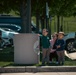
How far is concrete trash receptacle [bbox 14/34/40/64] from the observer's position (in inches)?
495

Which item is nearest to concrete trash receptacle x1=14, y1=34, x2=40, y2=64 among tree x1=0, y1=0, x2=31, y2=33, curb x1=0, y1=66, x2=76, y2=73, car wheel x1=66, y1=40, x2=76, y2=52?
curb x1=0, y1=66, x2=76, y2=73

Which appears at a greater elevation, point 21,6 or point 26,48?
point 21,6

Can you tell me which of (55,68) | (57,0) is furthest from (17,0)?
(55,68)

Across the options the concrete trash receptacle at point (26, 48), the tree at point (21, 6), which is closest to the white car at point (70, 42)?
the tree at point (21, 6)

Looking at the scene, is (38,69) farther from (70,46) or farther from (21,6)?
(70,46)

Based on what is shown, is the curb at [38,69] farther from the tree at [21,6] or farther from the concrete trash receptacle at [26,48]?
the tree at [21,6]

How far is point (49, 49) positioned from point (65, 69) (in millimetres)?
1515

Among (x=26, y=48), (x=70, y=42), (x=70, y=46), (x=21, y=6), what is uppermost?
(x=21, y=6)

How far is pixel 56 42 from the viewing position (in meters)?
12.9

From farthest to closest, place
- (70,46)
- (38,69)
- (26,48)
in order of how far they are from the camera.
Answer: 1. (70,46)
2. (26,48)
3. (38,69)

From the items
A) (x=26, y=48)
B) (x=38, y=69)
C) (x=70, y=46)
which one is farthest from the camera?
(x=70, y=46)

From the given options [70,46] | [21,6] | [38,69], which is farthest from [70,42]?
[38,69]

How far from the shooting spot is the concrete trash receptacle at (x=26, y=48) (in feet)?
41.3

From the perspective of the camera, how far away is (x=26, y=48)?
12.6 meters
